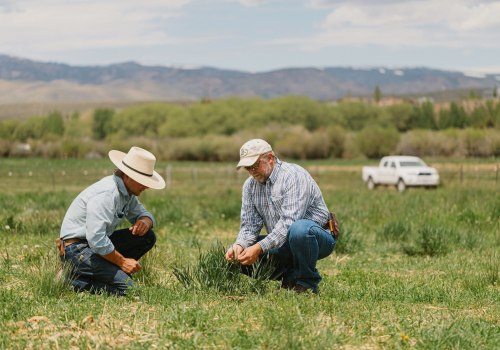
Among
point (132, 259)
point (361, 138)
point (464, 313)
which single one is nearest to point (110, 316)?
point (132, 259)

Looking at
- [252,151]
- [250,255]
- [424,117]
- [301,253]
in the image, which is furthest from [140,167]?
[424,117]

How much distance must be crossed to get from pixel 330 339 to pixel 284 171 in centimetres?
231

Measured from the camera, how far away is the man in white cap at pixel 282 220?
7207 millimetres

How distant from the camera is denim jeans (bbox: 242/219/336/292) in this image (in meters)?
7.25

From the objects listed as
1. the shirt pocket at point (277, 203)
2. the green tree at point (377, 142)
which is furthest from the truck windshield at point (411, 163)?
the green tree at point (377, 142)

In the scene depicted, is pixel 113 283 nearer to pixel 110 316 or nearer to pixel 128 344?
pixel 110 316

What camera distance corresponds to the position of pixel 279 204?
24.4ft

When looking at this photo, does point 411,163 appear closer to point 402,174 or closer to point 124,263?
point 402,174

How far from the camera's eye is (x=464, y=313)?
6.82m

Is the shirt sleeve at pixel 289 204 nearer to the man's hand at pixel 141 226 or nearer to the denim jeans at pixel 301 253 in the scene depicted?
the denim jeans at pixel 301 253

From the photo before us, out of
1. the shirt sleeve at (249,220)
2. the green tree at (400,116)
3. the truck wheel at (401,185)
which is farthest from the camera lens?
the green tree at (400,116)

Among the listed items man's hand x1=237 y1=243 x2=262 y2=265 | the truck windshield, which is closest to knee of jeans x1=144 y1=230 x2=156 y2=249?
man's hand x1=237 y1=243 x2=262 y2=265

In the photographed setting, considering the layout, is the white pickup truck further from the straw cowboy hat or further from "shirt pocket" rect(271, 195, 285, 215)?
the straw cowboy hat

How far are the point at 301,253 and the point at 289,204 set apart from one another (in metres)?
0.44
